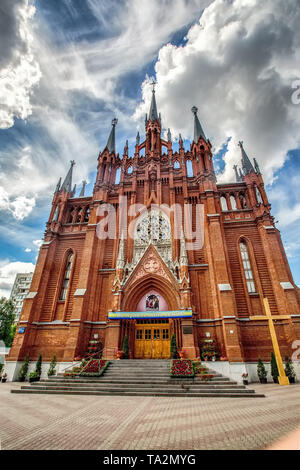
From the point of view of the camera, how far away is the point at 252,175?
24.3 meters

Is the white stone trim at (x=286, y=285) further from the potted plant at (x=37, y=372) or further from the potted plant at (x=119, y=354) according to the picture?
the potted plant at (x=37, y=372)

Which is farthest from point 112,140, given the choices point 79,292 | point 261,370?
point 261,370

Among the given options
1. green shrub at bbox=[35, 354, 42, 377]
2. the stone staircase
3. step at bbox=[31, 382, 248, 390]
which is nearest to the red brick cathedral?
green shrub at bbox=[35, 354, 42, 377]

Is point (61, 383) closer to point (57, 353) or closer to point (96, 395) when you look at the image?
point (96, 395)

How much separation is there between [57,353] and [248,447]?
1884cm

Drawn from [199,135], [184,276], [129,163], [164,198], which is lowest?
[184,276]

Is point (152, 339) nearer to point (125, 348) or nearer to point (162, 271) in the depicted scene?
point (125, 348)

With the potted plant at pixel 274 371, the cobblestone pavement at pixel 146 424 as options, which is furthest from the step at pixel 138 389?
the potted plant at pixel 274 371

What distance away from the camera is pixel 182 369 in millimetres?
13383

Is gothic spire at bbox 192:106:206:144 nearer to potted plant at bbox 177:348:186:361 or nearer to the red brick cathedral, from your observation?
the red brick cathedral

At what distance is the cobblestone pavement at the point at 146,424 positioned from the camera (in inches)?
196

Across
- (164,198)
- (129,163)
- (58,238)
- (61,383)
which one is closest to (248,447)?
(61,383)

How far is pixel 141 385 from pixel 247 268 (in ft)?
45.4
